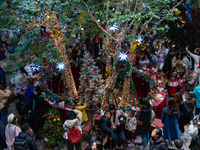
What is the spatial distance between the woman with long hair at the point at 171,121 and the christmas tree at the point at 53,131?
300cm

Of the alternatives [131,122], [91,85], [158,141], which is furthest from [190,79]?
[158,141]

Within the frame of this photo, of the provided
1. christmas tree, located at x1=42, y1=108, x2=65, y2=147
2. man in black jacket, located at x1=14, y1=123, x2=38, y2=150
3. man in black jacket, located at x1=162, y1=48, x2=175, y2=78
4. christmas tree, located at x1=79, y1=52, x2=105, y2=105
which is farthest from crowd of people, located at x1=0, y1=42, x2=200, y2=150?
man in black jacket, located at x1=162, y1=48, x2=175, y2=78

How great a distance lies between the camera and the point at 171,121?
6551mm

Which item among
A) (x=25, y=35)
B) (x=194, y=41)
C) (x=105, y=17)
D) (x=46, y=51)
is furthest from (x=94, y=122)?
(x=194, y=41)

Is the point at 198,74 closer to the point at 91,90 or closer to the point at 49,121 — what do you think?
the point at 91,90

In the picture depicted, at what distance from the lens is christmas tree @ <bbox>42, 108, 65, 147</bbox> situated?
7086 mm

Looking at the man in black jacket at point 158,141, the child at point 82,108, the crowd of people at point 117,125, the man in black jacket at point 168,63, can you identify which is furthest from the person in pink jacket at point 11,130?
the man in black jacket at point 168,63

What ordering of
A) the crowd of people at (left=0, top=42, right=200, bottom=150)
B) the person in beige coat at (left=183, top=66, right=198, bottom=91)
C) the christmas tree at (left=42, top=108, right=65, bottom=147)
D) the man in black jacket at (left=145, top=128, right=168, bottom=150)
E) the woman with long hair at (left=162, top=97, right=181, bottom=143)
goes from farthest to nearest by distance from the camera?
the person in beige coat at (left=183, top=66, right=198, bottom=91) → the christmas tree at (left=42, top=108, right=65, bottom=147) → the woman with long hair at (left=162, top=97, right=181, bottom=143) → the crowd of people at (left=0, top=42, right=200, bottom=150) → the man in black jacket at (left=145, top=128, right=168, bottom=150)

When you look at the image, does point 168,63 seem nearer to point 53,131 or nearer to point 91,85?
point 91,85

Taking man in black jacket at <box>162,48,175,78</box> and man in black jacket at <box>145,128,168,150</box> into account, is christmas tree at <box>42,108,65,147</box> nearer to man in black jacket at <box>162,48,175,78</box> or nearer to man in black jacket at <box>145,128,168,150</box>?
man in black jacket at <box>145,128,168,150</box>

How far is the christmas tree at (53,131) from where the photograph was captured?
7086mm

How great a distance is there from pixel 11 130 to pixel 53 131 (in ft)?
5.38

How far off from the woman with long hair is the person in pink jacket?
3.78 meters

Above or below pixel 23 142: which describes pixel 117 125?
below
